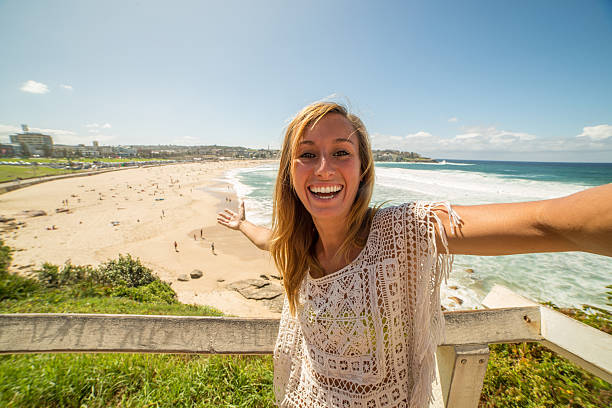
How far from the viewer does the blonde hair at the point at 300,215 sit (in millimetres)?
1533

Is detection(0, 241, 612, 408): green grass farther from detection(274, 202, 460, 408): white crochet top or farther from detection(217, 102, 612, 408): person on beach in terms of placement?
detection(274, 202, 460, 408): white crochet top

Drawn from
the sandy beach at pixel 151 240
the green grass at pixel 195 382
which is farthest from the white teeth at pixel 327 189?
the sandy beach at pixel 151 240

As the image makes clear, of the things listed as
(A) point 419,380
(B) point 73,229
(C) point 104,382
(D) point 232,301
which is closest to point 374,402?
(A) point 419,380

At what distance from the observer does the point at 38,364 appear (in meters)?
2.05

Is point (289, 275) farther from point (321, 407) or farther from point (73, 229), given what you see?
point (73, 229)

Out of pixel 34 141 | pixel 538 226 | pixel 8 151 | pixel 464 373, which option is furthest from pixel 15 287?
pixel 34 141

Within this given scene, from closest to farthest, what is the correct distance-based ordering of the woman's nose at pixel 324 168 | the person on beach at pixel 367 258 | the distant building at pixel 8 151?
the person on beach at pixel 367 258, the woman's nose at pixel 324 168, the distant building at pixel 8 151

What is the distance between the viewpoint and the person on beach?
93cm

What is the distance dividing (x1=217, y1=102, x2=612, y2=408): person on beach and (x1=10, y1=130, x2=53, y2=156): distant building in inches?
6416

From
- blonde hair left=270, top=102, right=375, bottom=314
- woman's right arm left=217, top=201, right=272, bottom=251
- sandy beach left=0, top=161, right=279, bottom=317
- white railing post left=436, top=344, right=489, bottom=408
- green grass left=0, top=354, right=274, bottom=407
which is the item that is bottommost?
sandy beach left=0, top=161, right=279, bottom=317

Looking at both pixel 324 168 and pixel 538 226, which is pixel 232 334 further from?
pixel 538 226

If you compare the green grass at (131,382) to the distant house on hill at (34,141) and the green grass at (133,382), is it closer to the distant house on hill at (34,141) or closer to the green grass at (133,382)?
the green grass at (133,382)

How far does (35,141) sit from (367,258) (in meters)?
199

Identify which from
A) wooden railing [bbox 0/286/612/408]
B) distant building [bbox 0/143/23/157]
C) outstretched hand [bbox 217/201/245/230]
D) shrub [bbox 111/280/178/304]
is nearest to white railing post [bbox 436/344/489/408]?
wooden railing [bbox 0/286/612/408]
